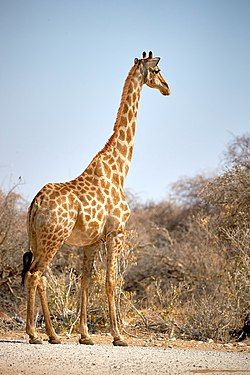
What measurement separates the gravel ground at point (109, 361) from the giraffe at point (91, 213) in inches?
33.7

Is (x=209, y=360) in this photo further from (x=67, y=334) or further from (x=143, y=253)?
(x=143, y=253)

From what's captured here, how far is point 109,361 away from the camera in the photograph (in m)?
8.22

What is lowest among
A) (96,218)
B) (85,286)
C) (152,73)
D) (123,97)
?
(85,286)

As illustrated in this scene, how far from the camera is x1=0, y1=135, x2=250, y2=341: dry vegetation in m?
12.9

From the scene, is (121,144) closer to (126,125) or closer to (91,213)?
(126,125)

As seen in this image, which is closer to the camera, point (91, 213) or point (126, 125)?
point (91, 213)

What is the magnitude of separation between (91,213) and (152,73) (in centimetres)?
253

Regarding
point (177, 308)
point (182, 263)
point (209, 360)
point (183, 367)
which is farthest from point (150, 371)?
point (182, 263)

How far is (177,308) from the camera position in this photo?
14.2 metres

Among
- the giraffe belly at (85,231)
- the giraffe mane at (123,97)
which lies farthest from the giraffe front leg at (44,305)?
the giraffe mane at (123,97)

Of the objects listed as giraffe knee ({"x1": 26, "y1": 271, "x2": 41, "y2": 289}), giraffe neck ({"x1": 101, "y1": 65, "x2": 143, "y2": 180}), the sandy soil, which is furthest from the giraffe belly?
the sandy soil

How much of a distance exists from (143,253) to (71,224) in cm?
1011

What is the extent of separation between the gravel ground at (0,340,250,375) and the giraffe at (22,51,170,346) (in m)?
0.86

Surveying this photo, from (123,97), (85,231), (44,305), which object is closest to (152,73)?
(123,97)
